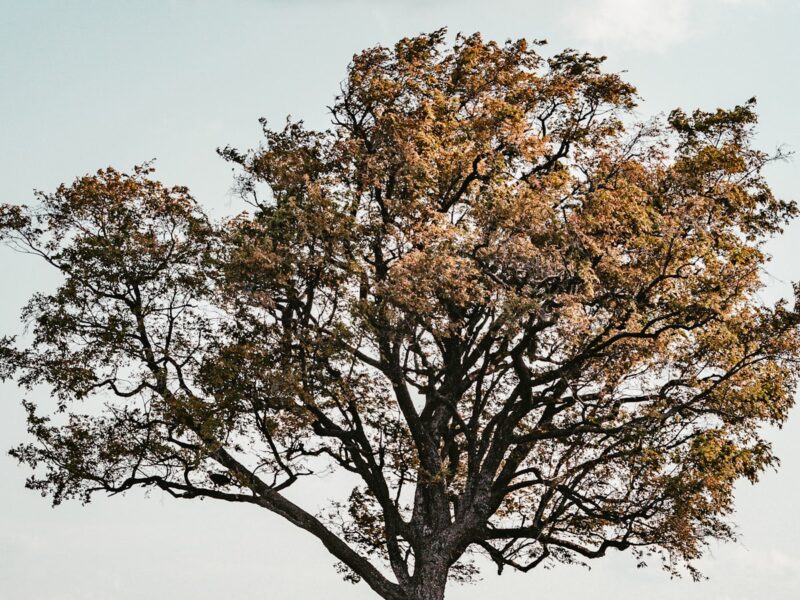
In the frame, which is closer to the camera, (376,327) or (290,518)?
(376,327)

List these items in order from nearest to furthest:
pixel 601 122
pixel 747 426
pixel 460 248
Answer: pixel 460 248, pixel 747 426, pixel 601 122

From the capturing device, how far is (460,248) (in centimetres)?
1945

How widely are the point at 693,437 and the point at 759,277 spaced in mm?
3669

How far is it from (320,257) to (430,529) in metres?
6.71

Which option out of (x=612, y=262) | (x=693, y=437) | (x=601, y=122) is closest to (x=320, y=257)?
(x=612, y=262)

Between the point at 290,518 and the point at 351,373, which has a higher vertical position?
the point at 351,373

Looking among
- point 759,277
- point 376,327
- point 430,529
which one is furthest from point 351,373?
point 759,277

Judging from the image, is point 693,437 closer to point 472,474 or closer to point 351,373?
point 472,474

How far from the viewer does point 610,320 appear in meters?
19.8

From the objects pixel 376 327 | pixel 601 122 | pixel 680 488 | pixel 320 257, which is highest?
pixel 601 122

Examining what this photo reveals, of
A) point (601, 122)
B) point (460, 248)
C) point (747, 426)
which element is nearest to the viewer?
point (460, 248)

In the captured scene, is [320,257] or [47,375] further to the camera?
[47,375]

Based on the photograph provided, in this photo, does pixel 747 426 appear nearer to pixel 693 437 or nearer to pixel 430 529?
pixel 693 437

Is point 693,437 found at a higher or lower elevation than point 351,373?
lower
